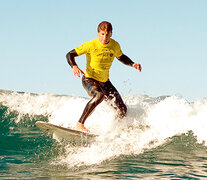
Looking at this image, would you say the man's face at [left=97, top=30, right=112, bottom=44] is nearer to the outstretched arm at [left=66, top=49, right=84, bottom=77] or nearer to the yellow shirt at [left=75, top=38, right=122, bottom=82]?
the yellow shirt at [left=75, top=38, right=122, bottom=82]

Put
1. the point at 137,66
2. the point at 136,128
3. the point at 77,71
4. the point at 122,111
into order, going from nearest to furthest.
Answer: the point at 77,71
the point at 137,66
the point at 122,111
the point at 136,128

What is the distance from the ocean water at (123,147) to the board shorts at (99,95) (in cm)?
35

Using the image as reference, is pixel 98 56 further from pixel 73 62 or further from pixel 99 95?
pixel 99 95

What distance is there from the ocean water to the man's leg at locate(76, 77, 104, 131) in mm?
506

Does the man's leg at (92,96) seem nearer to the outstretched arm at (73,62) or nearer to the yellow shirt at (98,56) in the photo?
the yellow shirt at (98,56)

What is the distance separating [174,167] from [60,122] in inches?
206

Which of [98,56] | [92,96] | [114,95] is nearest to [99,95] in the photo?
[92,96]

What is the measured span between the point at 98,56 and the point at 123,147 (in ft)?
6.54

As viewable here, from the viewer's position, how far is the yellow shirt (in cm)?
673

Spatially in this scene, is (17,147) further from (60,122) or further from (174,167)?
(174,167)

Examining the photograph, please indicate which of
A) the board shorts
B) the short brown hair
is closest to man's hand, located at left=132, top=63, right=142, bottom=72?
the board shorts

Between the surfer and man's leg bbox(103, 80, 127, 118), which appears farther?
man's leg bbox(103, 80, 127, 118)

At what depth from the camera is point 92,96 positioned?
6.79 m

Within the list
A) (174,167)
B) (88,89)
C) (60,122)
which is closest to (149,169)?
(174,167)
